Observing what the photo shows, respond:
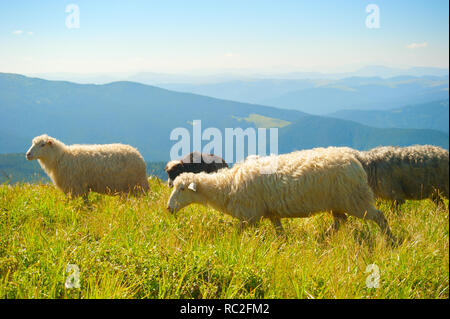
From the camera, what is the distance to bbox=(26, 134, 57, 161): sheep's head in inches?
332

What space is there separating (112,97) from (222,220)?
164 m

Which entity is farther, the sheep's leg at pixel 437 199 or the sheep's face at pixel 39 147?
the sheep's face at pixel 39 147

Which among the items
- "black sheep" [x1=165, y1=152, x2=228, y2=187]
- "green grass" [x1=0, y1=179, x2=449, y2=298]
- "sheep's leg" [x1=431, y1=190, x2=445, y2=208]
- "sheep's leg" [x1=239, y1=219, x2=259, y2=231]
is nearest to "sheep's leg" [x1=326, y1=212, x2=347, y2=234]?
"green grass" [x1=0, y1=179, x2=449, y2=298]

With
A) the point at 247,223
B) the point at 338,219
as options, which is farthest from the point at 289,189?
the point at 338,219

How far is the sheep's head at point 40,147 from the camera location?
8.42 metres

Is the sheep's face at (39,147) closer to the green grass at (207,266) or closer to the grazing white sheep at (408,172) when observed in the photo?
the green grass at (207,266)

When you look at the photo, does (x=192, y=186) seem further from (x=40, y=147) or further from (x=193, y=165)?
(x=40, y=147)

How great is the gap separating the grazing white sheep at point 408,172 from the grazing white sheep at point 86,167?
5.53m

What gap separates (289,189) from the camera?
563 cm

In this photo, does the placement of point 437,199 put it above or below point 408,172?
below

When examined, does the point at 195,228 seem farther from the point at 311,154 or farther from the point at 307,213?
the point at 311,154

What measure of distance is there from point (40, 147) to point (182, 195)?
179 inches

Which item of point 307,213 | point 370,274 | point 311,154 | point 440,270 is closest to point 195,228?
point 307,213

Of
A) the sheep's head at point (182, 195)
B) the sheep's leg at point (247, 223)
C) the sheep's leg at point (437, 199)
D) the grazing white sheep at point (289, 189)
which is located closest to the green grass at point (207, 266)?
the grazing white sheep at point (289, 189)
